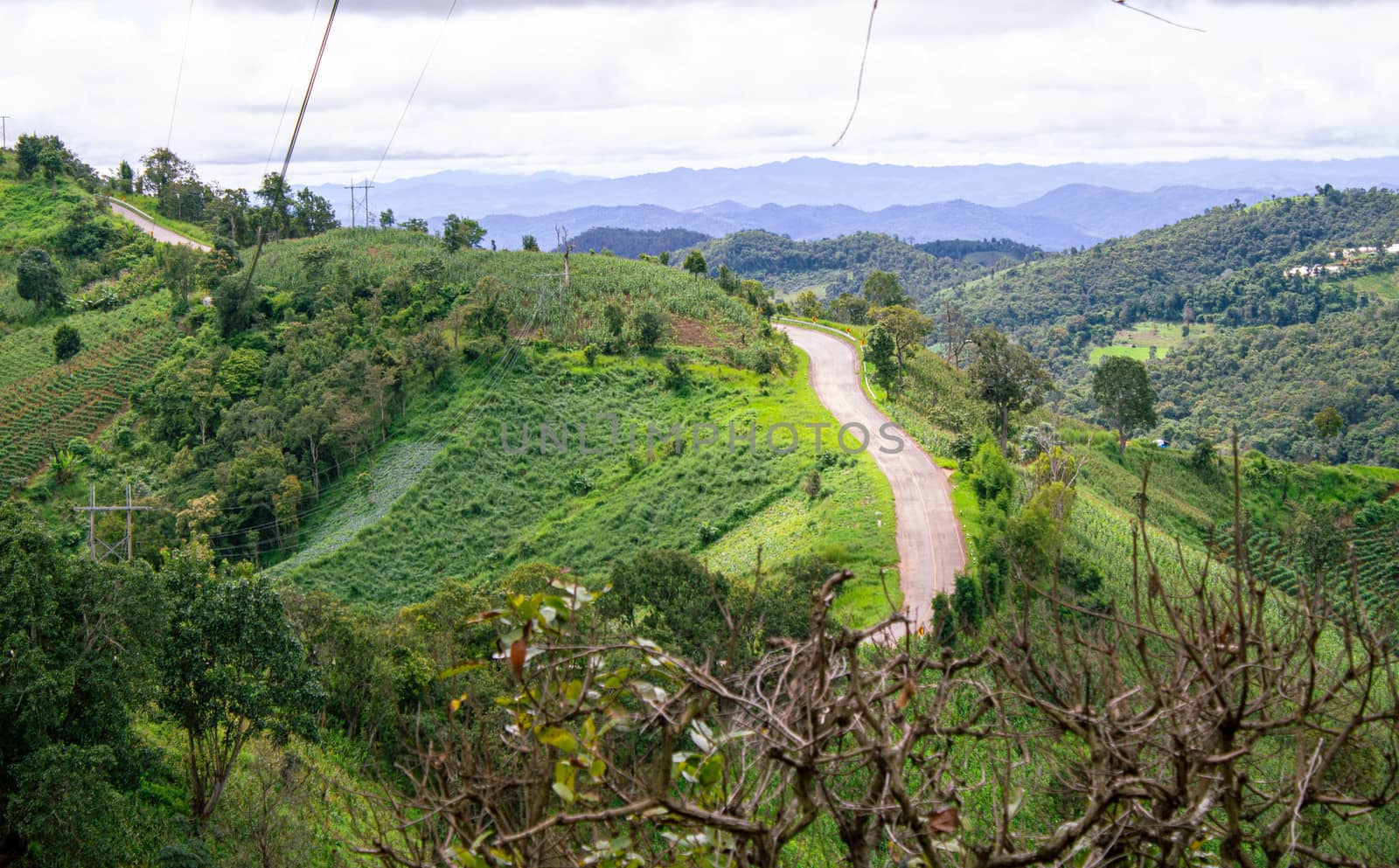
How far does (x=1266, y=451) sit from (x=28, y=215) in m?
81.6

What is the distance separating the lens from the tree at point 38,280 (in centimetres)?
4978

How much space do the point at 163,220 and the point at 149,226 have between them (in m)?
2.12

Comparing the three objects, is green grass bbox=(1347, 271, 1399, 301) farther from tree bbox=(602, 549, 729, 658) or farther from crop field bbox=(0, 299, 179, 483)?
crop field bbox=(0, 299, 179, 483)

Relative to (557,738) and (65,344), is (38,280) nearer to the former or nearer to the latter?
(65,344)

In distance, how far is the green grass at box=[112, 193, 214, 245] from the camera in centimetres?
6543

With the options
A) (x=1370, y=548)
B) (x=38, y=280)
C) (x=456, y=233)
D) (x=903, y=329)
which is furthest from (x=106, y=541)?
(x=1370, y=548)

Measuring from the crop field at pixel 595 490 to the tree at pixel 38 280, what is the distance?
2864 cm

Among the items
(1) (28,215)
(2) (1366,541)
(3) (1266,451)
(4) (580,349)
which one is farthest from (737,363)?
(1) (28,215)

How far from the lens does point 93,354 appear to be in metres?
45.4

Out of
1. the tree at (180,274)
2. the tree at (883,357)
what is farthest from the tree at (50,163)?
the tree at (883,357)

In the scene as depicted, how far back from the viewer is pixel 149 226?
2618 inches

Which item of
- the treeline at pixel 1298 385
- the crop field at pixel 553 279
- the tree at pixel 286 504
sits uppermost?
the crop field at pixel 553 279

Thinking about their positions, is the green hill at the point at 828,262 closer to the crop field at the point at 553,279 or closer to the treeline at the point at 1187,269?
the treeline at the point at 1187,269

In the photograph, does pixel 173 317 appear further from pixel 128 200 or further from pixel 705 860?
pixel 705 860
